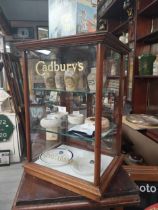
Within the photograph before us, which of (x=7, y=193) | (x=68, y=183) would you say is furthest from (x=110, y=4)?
(x=7, y=193)

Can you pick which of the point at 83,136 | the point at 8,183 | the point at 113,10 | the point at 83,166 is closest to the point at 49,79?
the point at 83,136

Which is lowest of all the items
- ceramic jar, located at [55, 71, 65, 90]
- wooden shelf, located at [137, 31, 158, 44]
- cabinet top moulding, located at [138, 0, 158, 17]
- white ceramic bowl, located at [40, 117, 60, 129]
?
white ceramic bowl, located at [40, 117, 60, 129]

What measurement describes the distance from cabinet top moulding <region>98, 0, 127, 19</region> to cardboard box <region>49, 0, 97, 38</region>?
1.77 meters

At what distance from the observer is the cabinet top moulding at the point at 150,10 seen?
6.14 feet

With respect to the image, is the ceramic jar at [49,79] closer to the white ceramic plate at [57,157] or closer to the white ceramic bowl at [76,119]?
the white ceramic bowl at [76,119]

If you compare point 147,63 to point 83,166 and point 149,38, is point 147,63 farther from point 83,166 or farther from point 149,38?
point 83,166

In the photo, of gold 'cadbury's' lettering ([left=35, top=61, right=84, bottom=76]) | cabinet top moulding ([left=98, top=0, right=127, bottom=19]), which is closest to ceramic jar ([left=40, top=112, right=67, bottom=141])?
gold 'cadbury's' lettering ([left=35, top=61, right=84, bottom=76])

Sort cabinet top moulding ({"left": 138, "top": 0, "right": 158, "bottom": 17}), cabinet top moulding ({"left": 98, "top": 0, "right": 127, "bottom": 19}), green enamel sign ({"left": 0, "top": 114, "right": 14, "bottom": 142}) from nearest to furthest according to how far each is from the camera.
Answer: cabinet top moulding ({"left": 138, "top": 0, "right": 158, "bottom": 17})
cabinet top moulding ({"left": 98, "top": 0, "right": 127, "bottom": 19})
green enamel sign ({"left": 0, "top": 114, "right": 14, "bottom": 142})

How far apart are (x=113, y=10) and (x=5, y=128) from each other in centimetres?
232

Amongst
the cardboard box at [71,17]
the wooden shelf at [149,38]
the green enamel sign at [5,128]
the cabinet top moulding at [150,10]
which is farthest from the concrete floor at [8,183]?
the cabinet top moulding at [150,10]

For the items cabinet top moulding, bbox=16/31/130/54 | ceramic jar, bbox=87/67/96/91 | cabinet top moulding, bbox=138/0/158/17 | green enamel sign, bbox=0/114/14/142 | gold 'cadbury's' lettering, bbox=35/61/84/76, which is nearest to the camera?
cabinet top moulding, bbox=16/31/130/54

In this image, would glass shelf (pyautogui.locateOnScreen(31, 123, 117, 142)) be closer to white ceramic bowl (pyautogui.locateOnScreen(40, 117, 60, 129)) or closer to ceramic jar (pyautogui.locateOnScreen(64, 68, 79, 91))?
white ceramic bowl (pyautogui.locateOnScreen(40, 117, 60, 129))

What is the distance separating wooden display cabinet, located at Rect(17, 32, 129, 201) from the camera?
29.9 inches

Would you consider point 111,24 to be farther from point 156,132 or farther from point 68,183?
point 68,183
